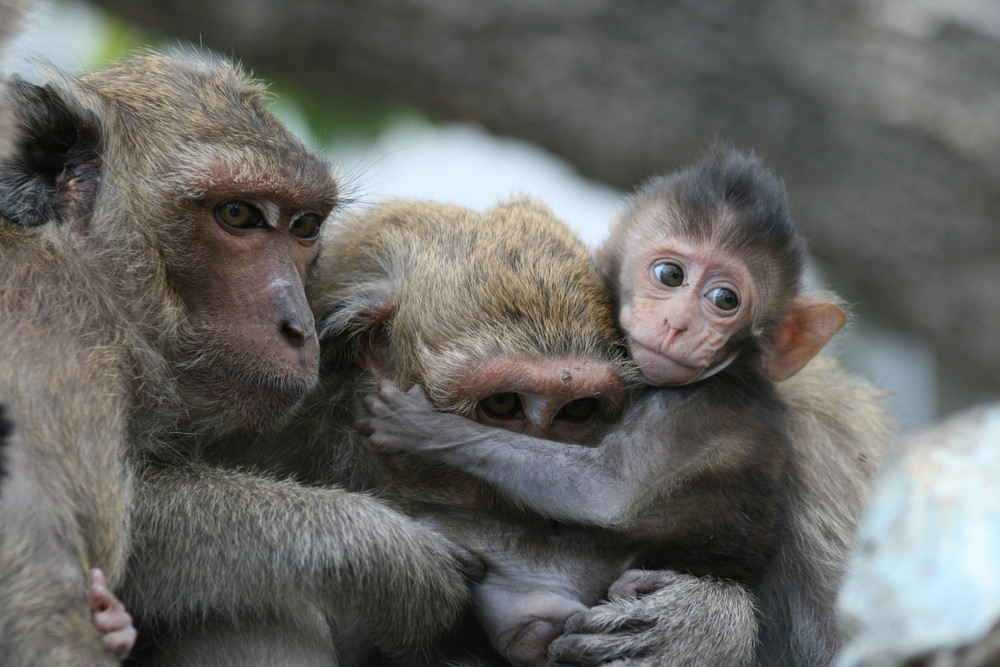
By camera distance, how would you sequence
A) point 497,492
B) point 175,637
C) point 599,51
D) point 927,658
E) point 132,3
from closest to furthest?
point 927,658, point 175,637, point 497,492, point 132,3, point 599,51

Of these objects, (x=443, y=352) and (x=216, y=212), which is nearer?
(x=216, y=212)

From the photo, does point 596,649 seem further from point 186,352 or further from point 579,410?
point 186,352

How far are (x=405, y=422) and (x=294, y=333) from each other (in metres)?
0.46

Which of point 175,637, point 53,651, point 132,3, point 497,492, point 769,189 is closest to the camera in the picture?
point 53,651

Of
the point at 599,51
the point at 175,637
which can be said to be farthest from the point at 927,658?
the point at 599,51

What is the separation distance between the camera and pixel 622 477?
3680 millimetres

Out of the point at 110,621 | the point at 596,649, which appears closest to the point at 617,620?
the point at 596,649

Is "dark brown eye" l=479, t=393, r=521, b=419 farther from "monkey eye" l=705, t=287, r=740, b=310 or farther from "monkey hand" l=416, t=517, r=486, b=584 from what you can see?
"monkey eye" l=705, t=287, r=740, b=310

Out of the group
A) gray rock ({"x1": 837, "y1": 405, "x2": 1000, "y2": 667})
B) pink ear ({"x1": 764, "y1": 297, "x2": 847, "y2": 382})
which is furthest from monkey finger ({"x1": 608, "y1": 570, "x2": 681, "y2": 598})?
gray rock ({"x1": 837, "y1": 405, "x2": 1000, "y2": 667})

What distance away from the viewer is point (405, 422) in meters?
3.74

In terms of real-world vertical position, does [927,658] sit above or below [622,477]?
above

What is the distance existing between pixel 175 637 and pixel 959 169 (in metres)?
6.65

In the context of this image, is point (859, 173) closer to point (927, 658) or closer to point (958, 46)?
point (958, 46)

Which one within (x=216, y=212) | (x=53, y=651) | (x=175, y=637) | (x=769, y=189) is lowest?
(x=175, y=637)
